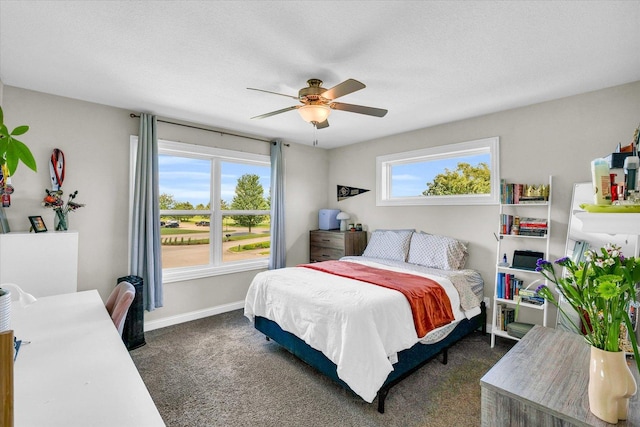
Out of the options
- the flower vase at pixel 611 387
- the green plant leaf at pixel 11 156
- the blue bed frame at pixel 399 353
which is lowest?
the blue bed frame at pixel 399 353

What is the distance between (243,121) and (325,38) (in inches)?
82.4

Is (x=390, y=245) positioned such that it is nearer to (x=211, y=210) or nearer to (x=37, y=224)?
(x=211, y=210)

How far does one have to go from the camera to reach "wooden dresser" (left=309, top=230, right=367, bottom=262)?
14.7ft

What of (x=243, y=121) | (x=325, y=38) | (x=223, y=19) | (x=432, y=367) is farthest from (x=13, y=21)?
(x=432, y=367)

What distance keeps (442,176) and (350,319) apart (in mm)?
2706

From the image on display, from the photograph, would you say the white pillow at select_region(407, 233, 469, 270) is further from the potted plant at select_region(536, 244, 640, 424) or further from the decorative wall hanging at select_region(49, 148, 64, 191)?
the decorative wall hanging at select_region(49, 148, 64, 191)

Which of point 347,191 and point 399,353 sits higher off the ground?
point 347,191

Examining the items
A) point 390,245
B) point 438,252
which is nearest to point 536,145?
point 438,252

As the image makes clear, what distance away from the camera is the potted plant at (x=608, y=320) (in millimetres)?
959

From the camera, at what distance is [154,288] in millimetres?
3404

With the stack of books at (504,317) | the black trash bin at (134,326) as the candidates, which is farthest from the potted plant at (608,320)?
the black trash bin at (134,326)

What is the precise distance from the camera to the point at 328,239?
471cm

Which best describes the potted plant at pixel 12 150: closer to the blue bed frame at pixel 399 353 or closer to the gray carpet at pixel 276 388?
the gray carpet at pixel 276 388

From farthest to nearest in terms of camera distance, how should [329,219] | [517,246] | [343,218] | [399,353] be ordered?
[329,219]
[343,218]
[517,246]
[399,353]
